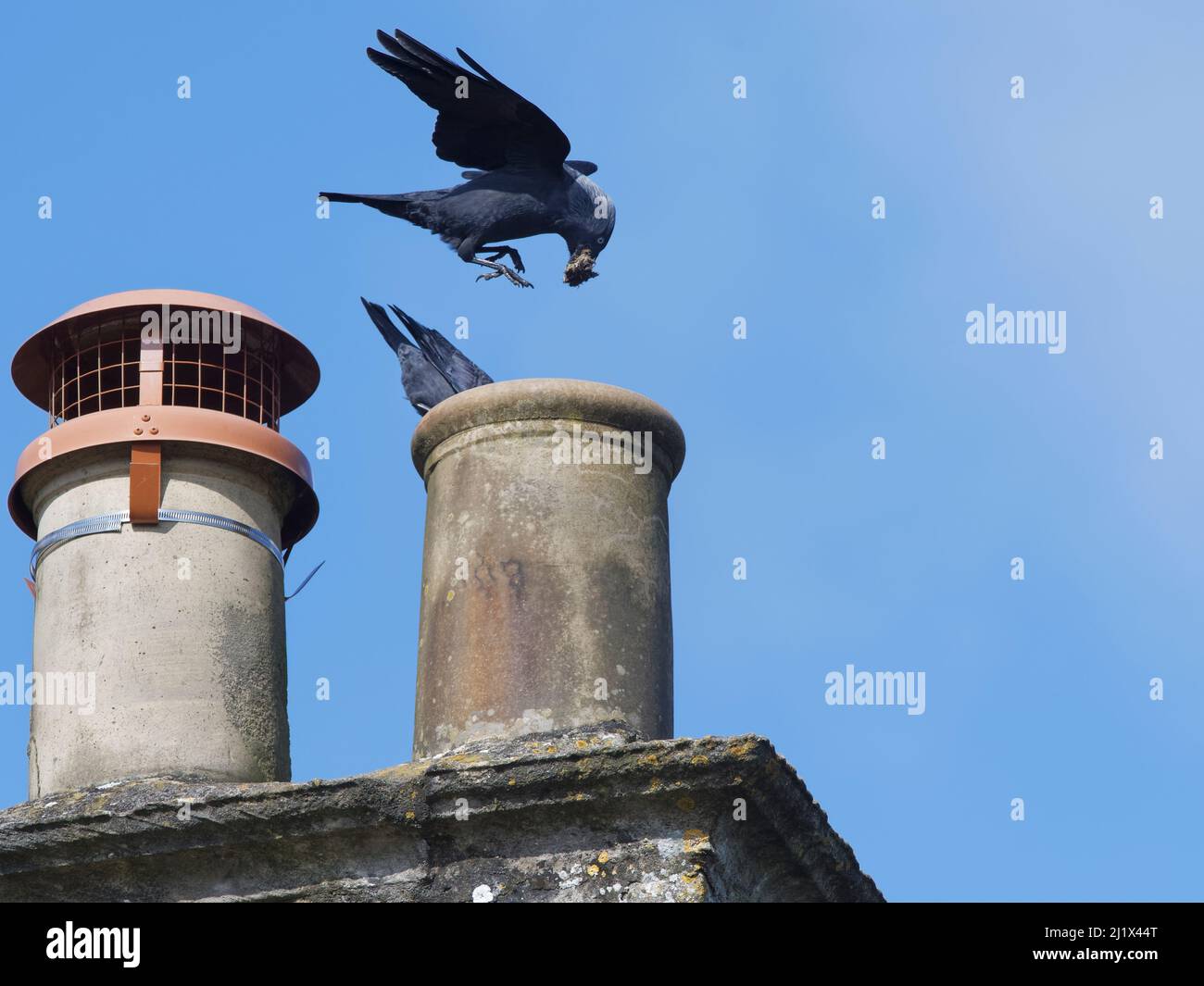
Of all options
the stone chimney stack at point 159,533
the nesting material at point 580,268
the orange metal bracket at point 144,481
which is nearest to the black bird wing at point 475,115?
the nesting material at point 580,268

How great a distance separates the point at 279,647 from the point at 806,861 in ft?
6.93

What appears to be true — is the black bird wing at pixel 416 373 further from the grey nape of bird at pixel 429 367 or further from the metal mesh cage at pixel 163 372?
the metal mesh cage at pixel 163 372

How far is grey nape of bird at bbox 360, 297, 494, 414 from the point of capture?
8.10 metres

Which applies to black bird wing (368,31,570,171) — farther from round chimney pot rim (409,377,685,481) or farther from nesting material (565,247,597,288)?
round chimney pot rim (409,377,685,481)

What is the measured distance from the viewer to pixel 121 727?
722 cm

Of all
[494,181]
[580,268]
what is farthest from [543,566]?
[494,181]

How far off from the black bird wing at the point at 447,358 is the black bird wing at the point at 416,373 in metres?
0.02

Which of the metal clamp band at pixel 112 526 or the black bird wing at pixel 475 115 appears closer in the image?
the metal clamp band at pixel 112 526

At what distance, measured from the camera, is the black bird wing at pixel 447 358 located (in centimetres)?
812

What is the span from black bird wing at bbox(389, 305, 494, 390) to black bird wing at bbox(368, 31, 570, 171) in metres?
0.64

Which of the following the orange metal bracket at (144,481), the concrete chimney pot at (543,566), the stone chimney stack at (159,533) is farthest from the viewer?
the orange metal bracket at (144,481)
